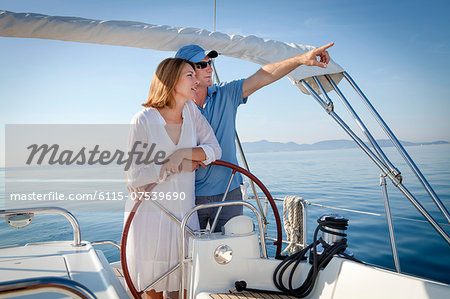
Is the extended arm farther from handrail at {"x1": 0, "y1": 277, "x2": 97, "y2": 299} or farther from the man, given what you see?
handrail at {"x1": 0, "y1": 277, "x2": 97, "y2": 299}

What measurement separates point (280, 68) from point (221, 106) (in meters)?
0.43

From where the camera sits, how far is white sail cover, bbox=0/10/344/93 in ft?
5.87

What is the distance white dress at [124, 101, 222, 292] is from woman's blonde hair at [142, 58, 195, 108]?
6cm

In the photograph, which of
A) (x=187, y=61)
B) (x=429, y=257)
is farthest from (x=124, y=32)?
(x=429, y=257)

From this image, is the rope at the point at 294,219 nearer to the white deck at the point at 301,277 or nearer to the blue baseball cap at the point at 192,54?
the white deck at the point at 301,277

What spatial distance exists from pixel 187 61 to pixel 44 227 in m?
8.22

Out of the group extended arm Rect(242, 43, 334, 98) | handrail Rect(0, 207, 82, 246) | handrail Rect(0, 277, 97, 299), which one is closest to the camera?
handrail Rect(0, 277, 97, 299)

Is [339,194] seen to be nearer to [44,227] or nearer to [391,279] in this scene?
[44,227]

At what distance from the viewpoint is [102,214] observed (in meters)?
9.12

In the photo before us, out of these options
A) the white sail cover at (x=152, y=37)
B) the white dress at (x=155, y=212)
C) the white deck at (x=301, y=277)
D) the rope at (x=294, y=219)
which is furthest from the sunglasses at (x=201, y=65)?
the rope at (x=294, y=219)

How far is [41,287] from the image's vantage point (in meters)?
0.62

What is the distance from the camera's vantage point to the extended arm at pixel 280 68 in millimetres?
1863

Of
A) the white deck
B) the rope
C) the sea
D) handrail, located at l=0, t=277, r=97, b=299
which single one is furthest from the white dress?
the rope

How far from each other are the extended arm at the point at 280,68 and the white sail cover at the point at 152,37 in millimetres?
263
